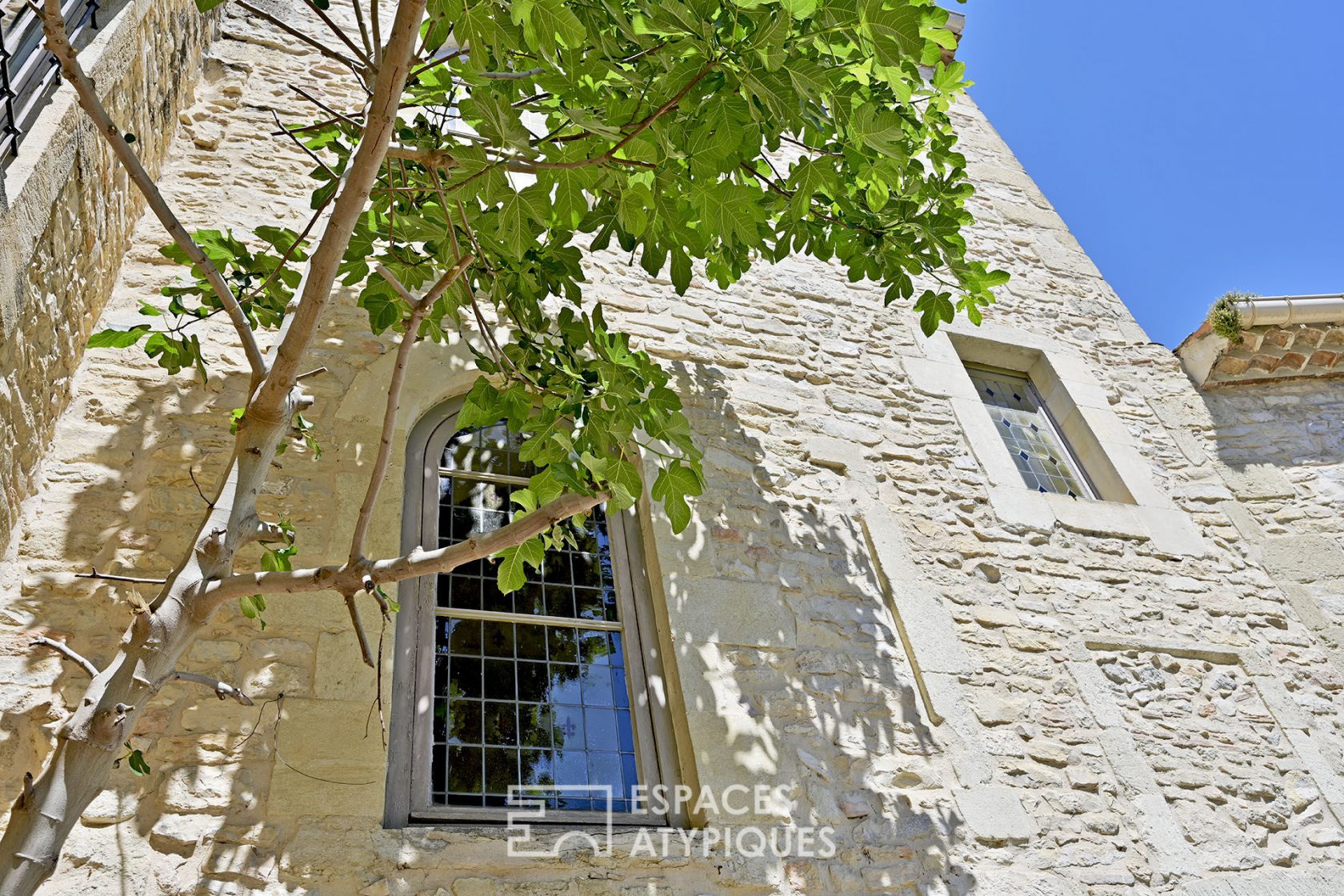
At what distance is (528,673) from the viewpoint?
135 inches

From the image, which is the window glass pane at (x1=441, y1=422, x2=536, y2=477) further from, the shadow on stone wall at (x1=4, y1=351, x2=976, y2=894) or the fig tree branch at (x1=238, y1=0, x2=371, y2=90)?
the fig tree branch at (x1=238, y1=0, x2=371, y2=90)

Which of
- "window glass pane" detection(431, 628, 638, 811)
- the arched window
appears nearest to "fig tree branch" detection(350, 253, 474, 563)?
the arched window

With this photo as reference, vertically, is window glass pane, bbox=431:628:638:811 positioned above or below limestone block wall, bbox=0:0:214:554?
below

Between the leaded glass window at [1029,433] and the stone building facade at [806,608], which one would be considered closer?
the stone building facade at [806,608]

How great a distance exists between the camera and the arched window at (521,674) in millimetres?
3158

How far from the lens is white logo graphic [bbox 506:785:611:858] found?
9.49 ft

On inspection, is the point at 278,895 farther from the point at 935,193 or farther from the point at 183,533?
the point at 935,193

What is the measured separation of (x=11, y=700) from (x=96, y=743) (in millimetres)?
1073

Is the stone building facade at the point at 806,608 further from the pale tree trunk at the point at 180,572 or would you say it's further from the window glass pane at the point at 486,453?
the pale tree trunk at the point at 180,572

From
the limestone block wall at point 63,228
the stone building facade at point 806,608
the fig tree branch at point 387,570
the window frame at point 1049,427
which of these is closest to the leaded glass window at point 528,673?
the stone building facade at point 806,608

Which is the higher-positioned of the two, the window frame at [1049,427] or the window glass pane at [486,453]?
the window frame at [1049,427]

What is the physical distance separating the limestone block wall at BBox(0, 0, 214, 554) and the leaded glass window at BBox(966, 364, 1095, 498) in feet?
13.7

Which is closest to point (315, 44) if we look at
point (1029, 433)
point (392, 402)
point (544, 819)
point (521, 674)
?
point (392, 402)

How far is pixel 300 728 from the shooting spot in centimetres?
293
